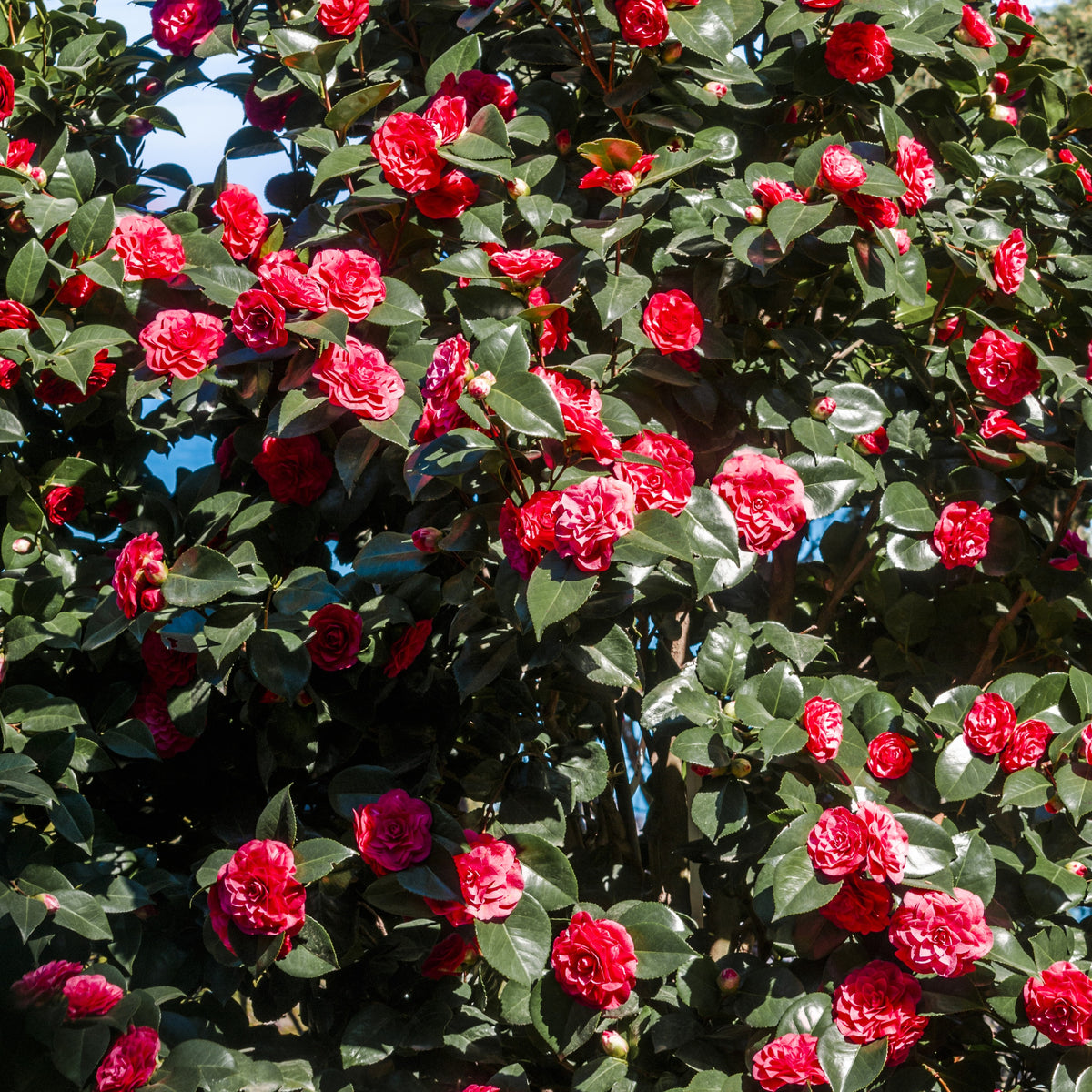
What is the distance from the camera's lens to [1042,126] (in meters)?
1.85

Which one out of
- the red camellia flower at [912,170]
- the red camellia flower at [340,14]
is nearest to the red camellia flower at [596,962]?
the red camellia flower at [912,170]

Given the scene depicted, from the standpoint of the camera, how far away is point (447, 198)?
4.62ft

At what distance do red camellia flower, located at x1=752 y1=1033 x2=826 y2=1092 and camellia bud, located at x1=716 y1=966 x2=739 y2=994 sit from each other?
9cm

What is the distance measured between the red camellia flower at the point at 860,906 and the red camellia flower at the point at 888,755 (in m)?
0.17

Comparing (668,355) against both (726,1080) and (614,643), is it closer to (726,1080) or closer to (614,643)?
(614,643)

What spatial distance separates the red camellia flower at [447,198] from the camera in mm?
1389

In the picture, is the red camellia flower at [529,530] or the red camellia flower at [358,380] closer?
the red camellia flower at [529,530]

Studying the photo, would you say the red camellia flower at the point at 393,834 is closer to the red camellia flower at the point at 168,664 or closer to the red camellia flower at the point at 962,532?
the red camellia flower at the point at 168,664

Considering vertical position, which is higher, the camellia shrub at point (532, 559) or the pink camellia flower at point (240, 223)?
the pink camellia flower at point (240, 223)

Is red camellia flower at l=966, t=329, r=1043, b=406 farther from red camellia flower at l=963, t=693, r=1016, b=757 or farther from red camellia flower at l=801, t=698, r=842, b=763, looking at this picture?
red camellia flower at l=801, t=698, r=842, b=763

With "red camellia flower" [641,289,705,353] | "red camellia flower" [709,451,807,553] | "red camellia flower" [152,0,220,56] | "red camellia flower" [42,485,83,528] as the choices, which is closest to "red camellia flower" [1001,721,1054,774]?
"red camellia flower" [709,451,807,553]

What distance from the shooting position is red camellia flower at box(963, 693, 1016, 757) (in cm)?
143

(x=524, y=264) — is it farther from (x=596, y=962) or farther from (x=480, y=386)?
(x=596, y=962)

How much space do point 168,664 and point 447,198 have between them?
70 cm
